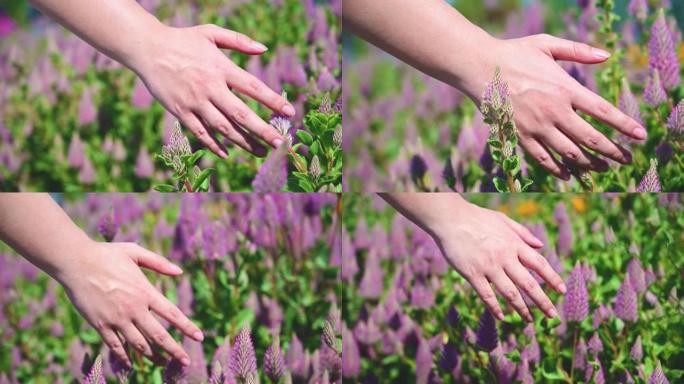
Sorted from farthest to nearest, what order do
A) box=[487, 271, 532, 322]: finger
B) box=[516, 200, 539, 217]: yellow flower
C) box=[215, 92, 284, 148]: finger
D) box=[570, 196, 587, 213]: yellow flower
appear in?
box=[570, 196, 587, 213]: yellow flower
box=[516, 200, 539, 217]: yellow flower
box=[487, 271, 532, 322]: finger
box=[215, 92, 284, 148]: finger

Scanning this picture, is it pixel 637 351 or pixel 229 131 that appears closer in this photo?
pixel 229 131

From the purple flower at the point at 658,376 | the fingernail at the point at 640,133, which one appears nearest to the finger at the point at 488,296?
the purple flower at the point at 658,376

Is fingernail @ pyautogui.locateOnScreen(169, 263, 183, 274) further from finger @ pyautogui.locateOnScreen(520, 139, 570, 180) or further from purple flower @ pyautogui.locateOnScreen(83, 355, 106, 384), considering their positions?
finger @ pyautogui.locateOnScreen(520, 139, 570, 180)

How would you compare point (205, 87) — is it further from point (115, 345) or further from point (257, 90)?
point (115, 345)

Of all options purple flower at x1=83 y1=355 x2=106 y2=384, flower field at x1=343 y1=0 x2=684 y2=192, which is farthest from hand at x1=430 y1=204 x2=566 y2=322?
purple flower at x1=83 y1=355 x2=106 y2=384

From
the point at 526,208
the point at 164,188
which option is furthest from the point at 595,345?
the point at 164,188
